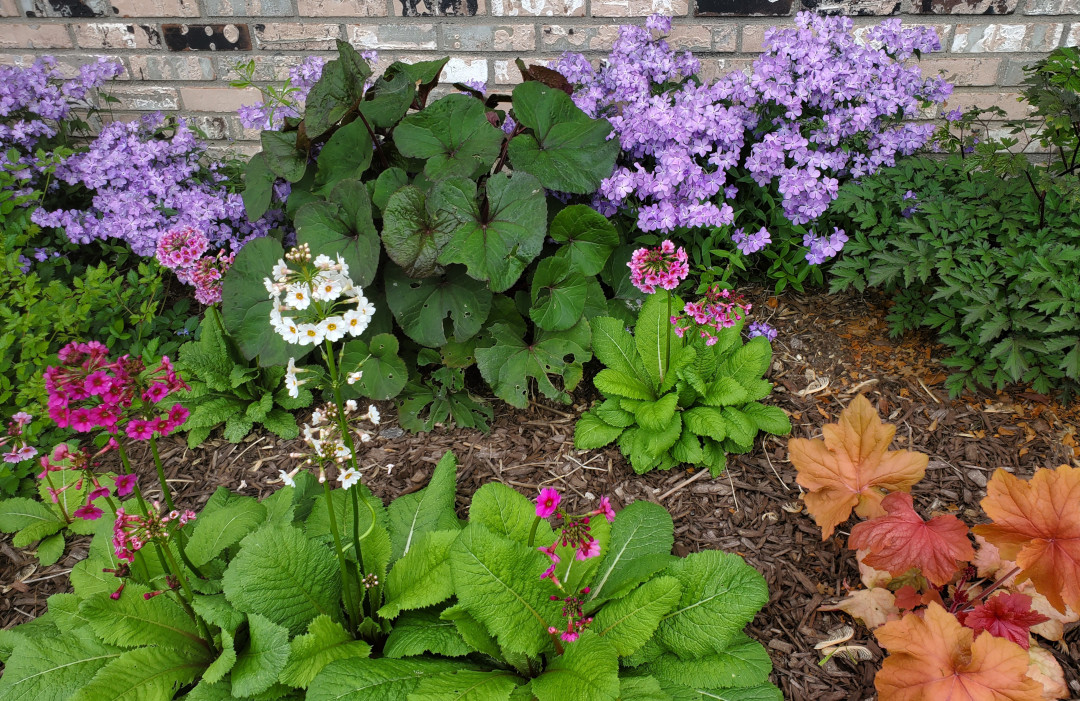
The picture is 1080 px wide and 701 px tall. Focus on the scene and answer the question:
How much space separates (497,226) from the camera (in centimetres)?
223

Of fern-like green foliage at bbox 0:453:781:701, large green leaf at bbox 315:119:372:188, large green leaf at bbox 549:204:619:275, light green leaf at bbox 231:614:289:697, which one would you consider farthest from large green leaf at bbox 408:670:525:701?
large green leaf at bbox 315:119:372:188

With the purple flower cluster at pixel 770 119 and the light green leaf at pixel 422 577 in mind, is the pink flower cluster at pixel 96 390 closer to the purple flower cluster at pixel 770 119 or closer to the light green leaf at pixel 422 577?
the light green leaf at pixel 422 577

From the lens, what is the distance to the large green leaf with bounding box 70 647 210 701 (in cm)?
151

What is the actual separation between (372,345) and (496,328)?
0.41m

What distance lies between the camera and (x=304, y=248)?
1.22 m

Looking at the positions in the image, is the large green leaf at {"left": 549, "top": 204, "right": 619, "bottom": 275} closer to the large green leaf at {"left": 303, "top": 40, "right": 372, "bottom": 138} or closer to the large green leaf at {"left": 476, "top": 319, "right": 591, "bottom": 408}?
the large green leaf at {"left": 476, "top": 319, "right": 591, "bottom": 408}

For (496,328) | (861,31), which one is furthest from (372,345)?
(861,31)

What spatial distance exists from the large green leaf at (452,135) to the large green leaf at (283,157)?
0.36m

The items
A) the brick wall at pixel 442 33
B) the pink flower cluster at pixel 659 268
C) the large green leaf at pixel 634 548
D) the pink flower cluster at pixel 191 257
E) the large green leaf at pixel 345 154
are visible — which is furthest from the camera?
the brick wall at pixel 442 33

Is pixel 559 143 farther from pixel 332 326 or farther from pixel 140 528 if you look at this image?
pixel 140 528

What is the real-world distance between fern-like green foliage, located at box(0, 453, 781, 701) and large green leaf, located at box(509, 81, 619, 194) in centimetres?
111

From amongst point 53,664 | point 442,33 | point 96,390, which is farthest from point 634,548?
point 442,33

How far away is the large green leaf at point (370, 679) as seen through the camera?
1471mm

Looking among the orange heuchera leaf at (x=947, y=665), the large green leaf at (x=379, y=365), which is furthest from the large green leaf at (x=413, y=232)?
the orange heuchera leaf at (x=947, y=665)
